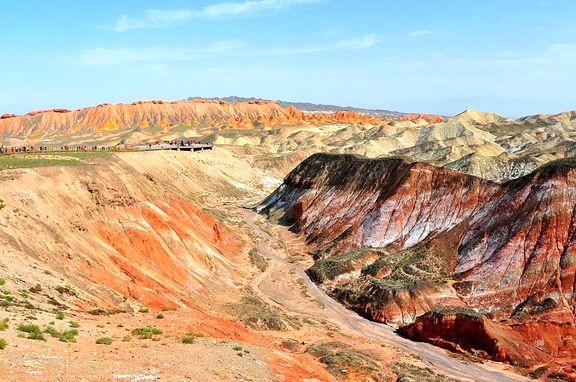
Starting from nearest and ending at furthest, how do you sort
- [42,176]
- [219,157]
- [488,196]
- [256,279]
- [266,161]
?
1. [42,176]
2. [256,279]
3. [488,196]
4. [219,157]
5. [266,161]

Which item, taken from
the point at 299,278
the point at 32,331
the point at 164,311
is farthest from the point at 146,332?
the point at 299,278

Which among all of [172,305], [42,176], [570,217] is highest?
[42,176]

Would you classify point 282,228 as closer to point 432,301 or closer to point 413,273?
point 413,273

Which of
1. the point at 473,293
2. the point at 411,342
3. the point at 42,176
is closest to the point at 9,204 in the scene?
the point at 42,176

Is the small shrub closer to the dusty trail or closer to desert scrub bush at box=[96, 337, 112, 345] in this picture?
desert scrub bush at box=[96, 337, 112, 345]

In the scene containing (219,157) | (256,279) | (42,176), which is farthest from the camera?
(219,157)

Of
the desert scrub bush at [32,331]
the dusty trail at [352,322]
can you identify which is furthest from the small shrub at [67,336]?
the dusty trail at [352,322]

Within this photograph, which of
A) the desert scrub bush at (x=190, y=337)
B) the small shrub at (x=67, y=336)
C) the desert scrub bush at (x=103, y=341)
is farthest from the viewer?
the desert scrub bush at (x=190, y=337)

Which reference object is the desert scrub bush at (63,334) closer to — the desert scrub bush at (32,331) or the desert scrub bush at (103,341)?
the desert scrub bush at (32,331)
